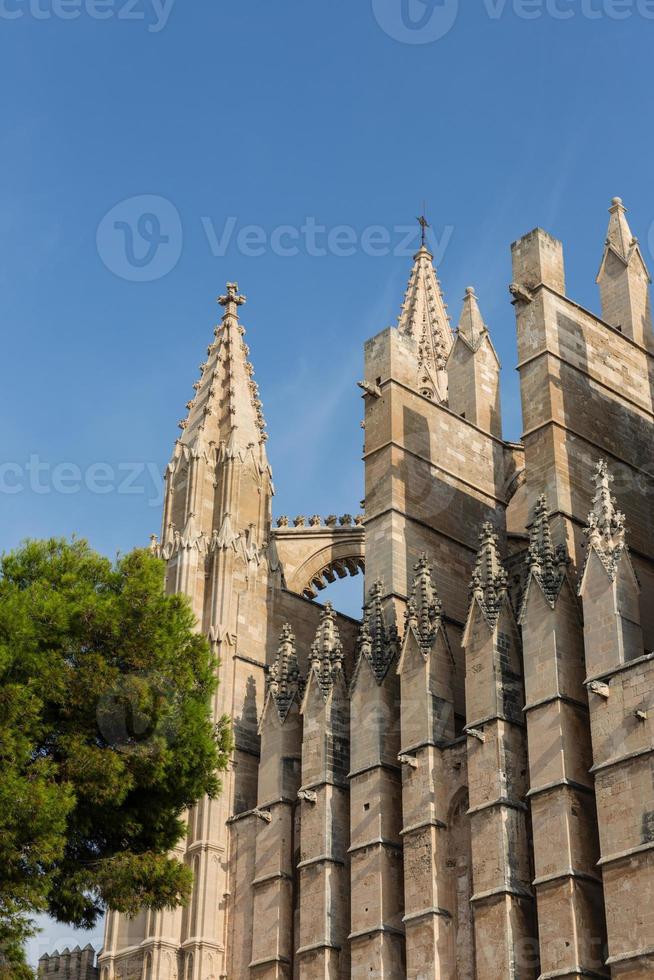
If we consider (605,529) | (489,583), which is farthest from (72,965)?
(605,529)

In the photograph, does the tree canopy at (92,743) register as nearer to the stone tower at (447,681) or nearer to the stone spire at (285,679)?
the stone tower at (447,681)

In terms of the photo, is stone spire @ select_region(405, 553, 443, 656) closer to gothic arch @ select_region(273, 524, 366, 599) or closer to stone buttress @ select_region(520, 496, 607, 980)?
stone buttress @ select_region(520, 496, 607, 980)

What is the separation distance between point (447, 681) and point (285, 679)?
3758 millimetres

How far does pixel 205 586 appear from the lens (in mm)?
28625

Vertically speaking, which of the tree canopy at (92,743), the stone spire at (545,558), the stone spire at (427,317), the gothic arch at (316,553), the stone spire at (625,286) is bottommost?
the tree canopy at (92,743)

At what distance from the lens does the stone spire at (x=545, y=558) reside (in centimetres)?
2227

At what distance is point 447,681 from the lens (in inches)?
939

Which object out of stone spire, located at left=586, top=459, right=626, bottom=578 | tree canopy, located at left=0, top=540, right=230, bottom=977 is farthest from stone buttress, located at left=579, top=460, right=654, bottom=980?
tree canopy, located at left=0, top=540, right=230, bottom=977

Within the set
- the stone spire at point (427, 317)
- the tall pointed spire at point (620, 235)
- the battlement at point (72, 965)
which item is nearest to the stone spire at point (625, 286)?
the tall pointed spire at point (620, 235)

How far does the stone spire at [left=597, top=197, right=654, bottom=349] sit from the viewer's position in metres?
28.2

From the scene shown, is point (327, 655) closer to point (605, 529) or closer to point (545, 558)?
point (545, 558)

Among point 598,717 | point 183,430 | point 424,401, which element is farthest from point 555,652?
point 183,430

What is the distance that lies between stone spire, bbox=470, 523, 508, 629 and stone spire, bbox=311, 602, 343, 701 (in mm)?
3194

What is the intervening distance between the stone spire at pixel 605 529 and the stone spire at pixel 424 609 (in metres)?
3.09
